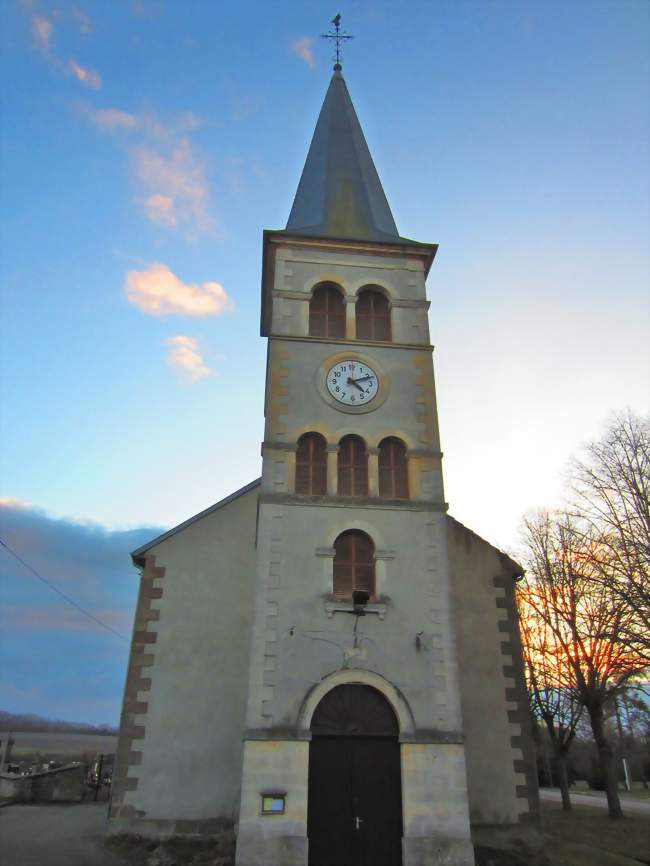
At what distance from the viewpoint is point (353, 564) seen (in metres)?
14.6

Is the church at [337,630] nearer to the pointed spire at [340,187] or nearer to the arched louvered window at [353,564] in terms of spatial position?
the arched louvered window at [353,564]

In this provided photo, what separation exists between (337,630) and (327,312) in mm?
8606

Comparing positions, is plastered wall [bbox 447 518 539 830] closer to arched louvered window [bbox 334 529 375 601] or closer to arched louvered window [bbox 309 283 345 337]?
arched louvered window [bbox 334 529 375 601]

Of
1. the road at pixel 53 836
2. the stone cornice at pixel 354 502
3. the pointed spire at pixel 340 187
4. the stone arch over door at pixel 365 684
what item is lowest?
the road at pixel 53 836

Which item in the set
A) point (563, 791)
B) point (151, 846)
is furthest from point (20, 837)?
point (563, 791)

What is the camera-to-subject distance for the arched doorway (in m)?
12.2

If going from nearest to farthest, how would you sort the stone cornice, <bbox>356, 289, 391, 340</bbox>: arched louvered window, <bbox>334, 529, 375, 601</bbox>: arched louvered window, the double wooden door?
the double wooden door
<bbox>334, 529, 375, 601</bbox>: arched louvered window
the stone cornice
<bbox>356, 289, 391, 340</bbox>: arched louvered window

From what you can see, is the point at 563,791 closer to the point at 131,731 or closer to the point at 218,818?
the point at 218,818

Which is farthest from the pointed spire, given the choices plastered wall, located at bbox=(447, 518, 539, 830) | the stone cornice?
plastered wall, located at bbox=(447, 518, 539, 830)

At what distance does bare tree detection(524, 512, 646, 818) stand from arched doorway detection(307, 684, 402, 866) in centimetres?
910

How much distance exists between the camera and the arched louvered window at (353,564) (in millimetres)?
14383

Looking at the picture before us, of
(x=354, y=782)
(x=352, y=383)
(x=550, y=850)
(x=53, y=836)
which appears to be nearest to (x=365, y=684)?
(x=354, y=782)

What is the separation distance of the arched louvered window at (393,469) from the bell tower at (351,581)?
36 mm

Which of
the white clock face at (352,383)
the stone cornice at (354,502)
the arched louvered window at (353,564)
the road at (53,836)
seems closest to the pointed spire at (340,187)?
the white clock face at (352,383)
